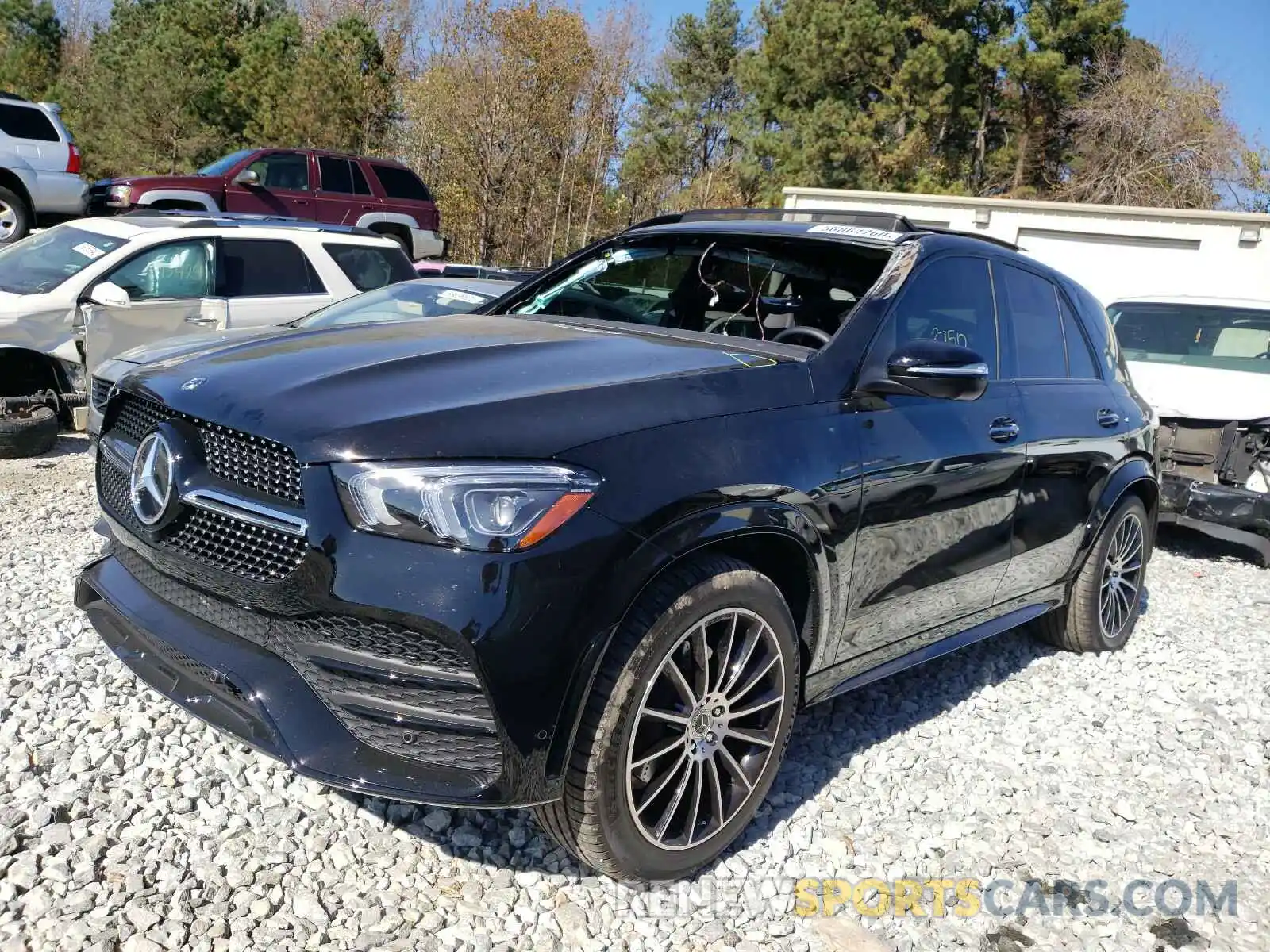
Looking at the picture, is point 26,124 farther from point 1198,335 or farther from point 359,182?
point 1198,335

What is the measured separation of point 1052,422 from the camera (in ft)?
13.0

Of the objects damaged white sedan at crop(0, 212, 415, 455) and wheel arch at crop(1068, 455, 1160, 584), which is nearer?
wheel arch at crop(1068, 455, 1160, 584)

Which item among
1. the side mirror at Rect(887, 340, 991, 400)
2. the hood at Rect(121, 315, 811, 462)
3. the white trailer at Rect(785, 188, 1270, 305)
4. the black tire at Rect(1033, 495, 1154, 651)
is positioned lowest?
the black tire at Rect(1033, 495, 1154, 651)

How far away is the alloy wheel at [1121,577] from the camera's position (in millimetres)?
4738

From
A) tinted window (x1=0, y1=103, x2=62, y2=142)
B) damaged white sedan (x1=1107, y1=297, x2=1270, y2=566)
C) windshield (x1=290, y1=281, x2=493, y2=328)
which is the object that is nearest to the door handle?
damaged white sedan (x1=1107, y1=297, x2=1270, y2=566)

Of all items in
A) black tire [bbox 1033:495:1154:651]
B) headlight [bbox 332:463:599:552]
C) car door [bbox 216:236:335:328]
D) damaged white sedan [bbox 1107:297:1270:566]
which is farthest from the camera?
car door [bbox 216:236:335:328]

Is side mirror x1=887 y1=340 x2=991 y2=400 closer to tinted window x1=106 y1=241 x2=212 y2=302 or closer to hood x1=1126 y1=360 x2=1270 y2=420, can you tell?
hood x1=1126 y1=360 x2=1270 y2=420

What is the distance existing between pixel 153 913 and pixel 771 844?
168cm

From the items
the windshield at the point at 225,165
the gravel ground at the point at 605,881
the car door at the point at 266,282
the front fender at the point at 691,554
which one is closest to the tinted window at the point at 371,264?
the car door at the point at 266,282

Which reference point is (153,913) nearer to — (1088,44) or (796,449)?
(796,449)

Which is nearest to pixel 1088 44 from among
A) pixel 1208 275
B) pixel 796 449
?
pixel 1208 275

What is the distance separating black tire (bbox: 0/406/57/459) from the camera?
21.7 feet

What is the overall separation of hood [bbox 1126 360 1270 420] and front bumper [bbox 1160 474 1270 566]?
536 mm

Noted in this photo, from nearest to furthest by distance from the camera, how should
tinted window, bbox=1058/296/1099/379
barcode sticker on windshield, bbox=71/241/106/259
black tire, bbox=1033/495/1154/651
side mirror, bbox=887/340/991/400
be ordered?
side mirror, bbox=887/340/991/400
tinted window, bbox=1058/296/1099/379
black tire, bbox=1033/495/1154/651
barcode sticker on windshield, bbox=71/241/106/259
